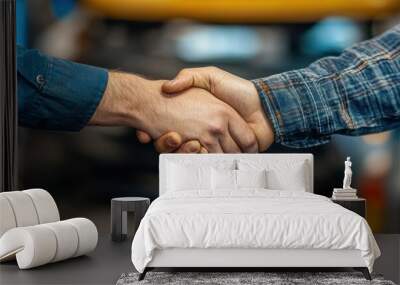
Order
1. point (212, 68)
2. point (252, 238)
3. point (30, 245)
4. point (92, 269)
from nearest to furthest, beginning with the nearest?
point (252, 238) < point (30, 245) < point (92, 269) < point (212, 68)

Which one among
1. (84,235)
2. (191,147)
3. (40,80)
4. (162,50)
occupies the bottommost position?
(84,235)

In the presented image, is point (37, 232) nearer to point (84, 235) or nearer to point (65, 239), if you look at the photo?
point (65, 239)

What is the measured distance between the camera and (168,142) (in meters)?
7.05

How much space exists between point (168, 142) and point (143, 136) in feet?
0.94

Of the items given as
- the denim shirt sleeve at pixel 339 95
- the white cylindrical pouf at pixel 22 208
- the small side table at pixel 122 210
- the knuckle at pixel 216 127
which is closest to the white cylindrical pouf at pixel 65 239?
the white cylindrical pouf at pixel 22 208

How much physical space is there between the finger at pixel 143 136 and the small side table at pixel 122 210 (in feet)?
2.50

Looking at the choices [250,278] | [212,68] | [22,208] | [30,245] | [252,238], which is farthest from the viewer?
[212,68]

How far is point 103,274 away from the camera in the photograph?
5023 mm

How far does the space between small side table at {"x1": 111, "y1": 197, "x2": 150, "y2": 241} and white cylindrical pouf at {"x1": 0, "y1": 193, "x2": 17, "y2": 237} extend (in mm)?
1364

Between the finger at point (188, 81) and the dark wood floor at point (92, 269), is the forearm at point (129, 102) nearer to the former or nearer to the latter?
the finger at point (188, 81)

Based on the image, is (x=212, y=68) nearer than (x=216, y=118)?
No

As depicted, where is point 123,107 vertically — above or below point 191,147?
above

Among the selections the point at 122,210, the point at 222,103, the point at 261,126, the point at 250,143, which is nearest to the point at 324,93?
the point at 261,126

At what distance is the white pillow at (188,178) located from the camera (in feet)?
21.4
